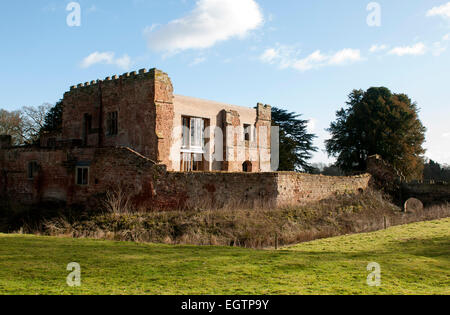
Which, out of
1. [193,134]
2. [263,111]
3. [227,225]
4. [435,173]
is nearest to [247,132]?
[263,111]

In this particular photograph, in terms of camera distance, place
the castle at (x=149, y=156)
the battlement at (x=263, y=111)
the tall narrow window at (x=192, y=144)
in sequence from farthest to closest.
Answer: the battlement at (x=263, y=111) → the tall narrow window at (x=192, y=144) → the castle at (x=149, y=156)

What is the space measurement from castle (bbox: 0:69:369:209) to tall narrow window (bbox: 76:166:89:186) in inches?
2.3

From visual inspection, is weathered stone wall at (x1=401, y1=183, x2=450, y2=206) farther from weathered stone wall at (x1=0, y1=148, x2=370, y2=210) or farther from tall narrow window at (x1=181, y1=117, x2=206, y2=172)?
tall narrow window at (x1=181, y1=117, x2=206, y2=172)

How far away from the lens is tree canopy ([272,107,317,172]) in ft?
146

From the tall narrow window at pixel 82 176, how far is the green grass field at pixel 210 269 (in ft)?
35.1

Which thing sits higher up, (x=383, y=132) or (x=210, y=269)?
(x=383, y=132)

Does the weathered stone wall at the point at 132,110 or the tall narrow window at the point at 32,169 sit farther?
the tall narrow window at the point at 32,169

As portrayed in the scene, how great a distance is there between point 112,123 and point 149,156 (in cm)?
Answer: 459

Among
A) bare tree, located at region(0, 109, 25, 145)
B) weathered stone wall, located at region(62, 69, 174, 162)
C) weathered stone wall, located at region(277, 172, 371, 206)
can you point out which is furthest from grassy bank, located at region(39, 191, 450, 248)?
bare tree, located at region(0, 109, 25, 145)

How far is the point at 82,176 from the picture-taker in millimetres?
22672

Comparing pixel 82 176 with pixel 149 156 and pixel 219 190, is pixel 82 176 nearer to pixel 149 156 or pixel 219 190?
pixel 149 156

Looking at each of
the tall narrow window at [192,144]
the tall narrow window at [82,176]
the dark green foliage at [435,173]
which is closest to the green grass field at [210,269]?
the tall narrow window at [82,176]

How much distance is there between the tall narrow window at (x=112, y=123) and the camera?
25898 mm

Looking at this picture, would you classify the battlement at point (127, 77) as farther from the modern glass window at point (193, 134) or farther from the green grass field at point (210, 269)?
the green grass field at point (210, 269)
